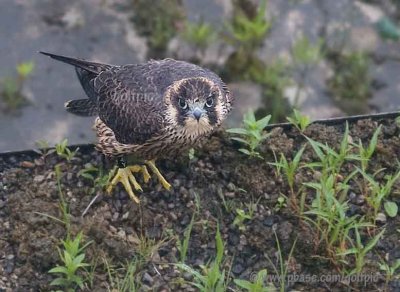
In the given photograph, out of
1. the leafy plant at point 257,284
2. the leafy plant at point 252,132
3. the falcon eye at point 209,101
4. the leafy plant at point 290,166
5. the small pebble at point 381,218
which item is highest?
the leafy plant at point 252,132

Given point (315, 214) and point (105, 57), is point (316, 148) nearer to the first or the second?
point (315, 214)

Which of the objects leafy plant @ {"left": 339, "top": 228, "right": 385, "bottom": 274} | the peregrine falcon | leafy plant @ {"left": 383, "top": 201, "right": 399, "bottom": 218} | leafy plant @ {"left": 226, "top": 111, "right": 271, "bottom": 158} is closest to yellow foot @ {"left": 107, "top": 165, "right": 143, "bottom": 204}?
the peregrine falcon

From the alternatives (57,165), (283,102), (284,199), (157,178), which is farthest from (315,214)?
(283,102)

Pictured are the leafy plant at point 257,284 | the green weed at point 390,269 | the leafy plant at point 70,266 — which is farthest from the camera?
the green weed at point 390,269

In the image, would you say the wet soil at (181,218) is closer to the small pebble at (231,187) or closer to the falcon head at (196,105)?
the small pebble at (231,187)

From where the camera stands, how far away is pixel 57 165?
457 cm

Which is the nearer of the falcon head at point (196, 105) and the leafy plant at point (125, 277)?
the leafy plant at point (125, 277)

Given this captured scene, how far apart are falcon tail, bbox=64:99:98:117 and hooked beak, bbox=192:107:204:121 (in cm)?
75

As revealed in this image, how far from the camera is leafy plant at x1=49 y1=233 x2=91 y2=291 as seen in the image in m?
3.90

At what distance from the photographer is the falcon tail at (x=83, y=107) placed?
4.66m

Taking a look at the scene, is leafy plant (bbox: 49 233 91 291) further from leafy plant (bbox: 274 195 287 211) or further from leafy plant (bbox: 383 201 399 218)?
leafy plant (bbox: 383 201 399 218)

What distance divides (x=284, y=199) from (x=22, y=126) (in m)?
→ 2.20

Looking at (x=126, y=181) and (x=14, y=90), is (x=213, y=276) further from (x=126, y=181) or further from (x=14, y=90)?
(x=14, y=90)

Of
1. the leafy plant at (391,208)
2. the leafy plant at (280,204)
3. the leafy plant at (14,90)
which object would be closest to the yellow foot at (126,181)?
Result: the leafy plant at (280,204)
